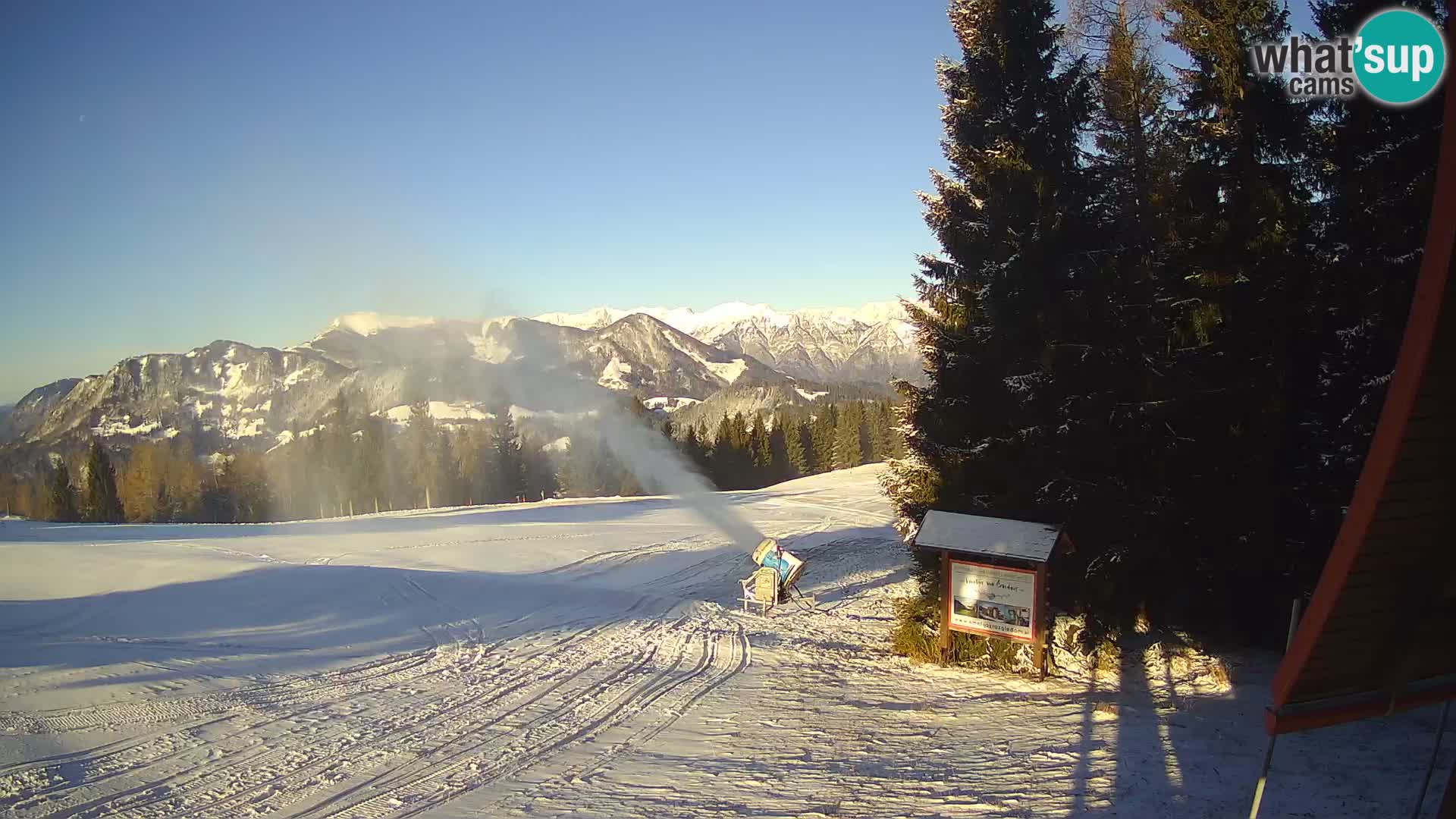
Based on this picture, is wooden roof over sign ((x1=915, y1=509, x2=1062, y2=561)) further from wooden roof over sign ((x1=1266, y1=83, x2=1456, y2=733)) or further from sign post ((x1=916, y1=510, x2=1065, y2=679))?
wooden roof over sign ((x1=1266, y1=83, x2=1456, y2=733))

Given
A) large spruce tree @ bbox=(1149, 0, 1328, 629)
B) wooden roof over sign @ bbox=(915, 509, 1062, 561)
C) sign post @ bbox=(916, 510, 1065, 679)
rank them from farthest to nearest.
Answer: sign post @ bbox=(916, 510, 1065, 679) < wooden roof over sign @ bbox=(915, 509, 1062, 561) < large spruce tree @ bbox=(1149, 0, 1328, 629)

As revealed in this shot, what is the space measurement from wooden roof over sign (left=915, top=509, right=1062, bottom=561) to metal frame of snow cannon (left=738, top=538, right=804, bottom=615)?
737 centimetres

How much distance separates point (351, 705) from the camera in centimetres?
1188

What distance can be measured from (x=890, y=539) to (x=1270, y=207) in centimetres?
1957

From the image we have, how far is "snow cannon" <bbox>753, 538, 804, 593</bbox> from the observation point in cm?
2070

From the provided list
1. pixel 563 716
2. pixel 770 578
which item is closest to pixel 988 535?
pixel 563 716

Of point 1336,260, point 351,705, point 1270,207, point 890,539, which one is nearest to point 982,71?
point 1270,207

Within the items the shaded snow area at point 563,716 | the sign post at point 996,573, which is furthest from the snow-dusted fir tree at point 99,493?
the sign post at point 996,573

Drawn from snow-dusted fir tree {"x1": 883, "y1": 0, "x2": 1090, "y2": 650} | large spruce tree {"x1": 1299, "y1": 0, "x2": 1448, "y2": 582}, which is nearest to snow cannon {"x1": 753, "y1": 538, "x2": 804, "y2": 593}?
snow-dusted fir tree {"x1": 883, "y1": 0, "x2": 1090, "y2": 650}

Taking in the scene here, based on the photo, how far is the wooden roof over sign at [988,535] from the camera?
12852mm

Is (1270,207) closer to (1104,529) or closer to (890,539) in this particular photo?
(1104,529)

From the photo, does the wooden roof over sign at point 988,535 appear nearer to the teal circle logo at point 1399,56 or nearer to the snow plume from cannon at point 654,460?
the teal circle logo at point 1399,56

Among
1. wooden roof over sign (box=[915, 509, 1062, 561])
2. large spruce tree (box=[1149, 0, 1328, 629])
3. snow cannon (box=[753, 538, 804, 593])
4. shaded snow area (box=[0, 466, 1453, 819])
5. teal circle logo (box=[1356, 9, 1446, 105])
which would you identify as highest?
teal circle logo (box=[1356, 9, 1446, 105])

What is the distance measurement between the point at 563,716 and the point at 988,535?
7112 mm
